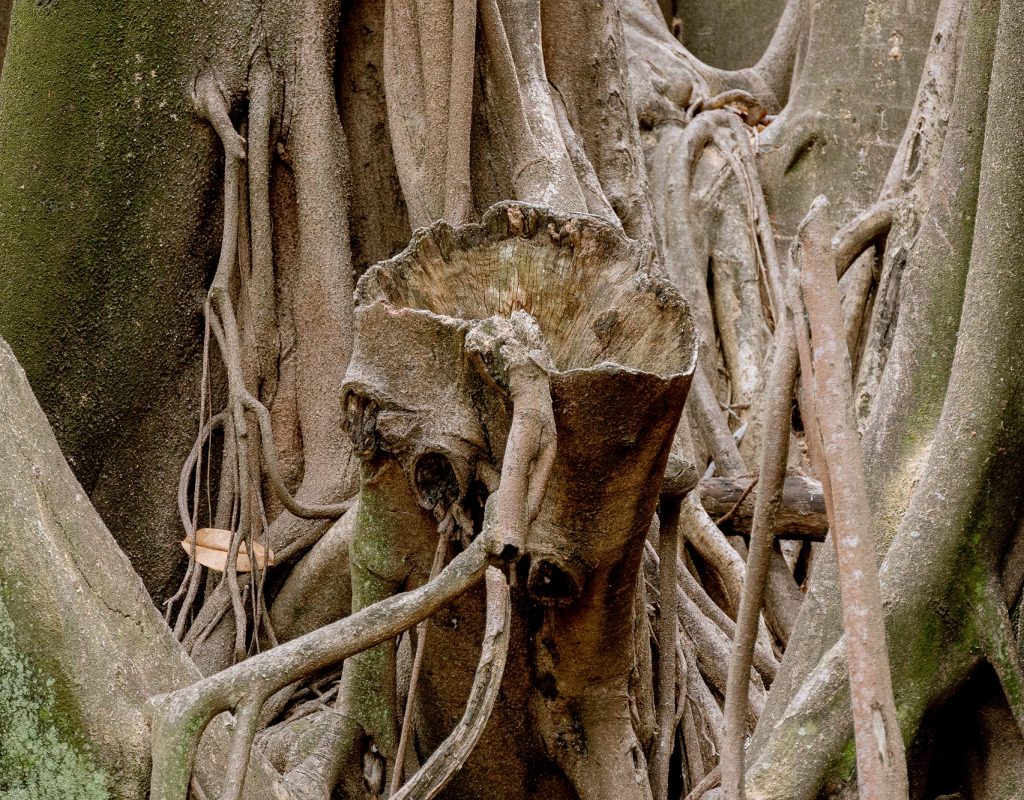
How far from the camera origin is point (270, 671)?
73.7 inches

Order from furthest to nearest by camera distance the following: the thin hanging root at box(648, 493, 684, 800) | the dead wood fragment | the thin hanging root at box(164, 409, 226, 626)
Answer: the dead wood fragment < the thin hanging root at box(164, 409, 226, 626) < the thin hanging root at box(648, 493, 684, 800)

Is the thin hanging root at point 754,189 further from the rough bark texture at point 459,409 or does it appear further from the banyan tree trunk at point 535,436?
the banyan tree trunk at point 535,436

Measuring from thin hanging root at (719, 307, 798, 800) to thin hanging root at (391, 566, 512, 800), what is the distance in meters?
0.28

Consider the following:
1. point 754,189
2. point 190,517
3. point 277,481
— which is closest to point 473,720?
point 277,481

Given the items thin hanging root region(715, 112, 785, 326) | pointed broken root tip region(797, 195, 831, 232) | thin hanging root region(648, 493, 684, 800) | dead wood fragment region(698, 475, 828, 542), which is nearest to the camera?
pointed broken root tip region(797, 195, 831, 232)

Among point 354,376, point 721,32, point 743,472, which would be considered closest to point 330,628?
point 354,376

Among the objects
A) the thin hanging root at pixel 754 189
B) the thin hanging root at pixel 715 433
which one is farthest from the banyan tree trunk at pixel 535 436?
the thin hanging root at pixel 754 189

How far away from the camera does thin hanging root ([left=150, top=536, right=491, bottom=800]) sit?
186 cm

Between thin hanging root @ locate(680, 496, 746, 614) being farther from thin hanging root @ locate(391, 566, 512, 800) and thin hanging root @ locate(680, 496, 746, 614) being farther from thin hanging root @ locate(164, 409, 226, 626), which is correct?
thin hanging root @ locate(391, 566, 512, 800)

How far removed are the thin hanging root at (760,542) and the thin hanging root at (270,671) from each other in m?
0.32

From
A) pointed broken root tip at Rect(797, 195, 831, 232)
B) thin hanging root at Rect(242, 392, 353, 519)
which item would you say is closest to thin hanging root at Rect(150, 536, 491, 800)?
pointed broken root tip at Rect(797, 195, 831, 232)

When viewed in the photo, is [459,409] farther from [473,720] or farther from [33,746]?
[33,746]

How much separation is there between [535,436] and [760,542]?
0.29 m

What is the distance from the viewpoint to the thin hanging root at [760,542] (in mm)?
1874
